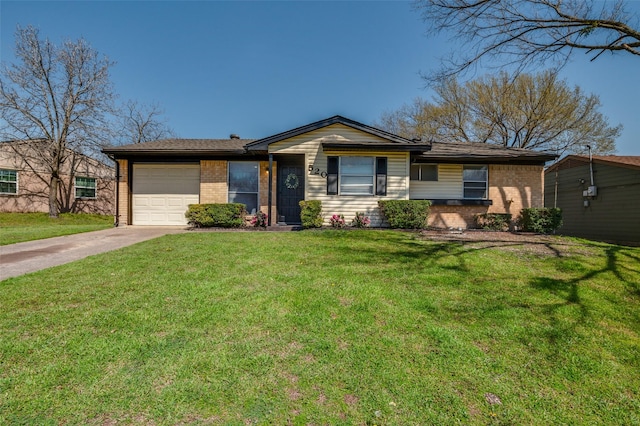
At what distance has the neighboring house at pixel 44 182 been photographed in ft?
60.6

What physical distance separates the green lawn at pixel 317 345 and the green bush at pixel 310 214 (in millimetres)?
5011

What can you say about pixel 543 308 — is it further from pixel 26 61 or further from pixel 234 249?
pixel 26 61

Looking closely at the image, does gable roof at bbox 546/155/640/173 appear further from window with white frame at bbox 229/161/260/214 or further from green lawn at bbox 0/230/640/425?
window with white frame at bbox 229/161/260/214

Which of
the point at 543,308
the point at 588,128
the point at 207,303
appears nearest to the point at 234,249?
the point at 207,303

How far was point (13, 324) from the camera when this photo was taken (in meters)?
3.22

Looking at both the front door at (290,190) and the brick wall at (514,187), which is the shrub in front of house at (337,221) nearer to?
the front door at (290,190)

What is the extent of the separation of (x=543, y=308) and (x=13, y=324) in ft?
20.1

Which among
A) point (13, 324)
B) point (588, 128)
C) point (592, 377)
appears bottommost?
point (592, 377)

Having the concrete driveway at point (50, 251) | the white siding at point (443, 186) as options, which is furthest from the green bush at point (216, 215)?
the white siding at point (443, 186)

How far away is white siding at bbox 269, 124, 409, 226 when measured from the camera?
1112cm

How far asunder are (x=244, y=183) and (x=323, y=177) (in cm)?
330

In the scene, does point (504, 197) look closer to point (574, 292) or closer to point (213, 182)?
point (574, 292)

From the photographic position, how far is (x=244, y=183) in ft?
40.2

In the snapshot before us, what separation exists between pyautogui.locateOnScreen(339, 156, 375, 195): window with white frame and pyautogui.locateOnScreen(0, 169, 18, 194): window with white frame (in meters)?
20.6
